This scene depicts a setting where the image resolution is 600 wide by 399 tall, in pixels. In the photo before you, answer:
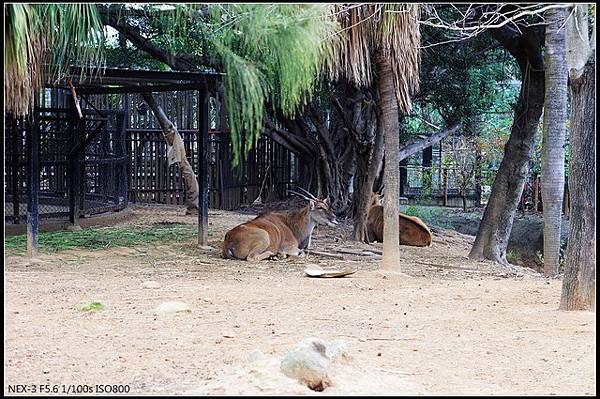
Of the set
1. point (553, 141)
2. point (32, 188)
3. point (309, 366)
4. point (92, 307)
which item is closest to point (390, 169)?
point (553, 141)

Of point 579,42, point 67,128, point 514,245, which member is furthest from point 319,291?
point 514,245

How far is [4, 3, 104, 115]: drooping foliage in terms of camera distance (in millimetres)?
4676

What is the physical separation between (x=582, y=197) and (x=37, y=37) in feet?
15.2

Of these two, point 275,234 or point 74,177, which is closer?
point 275,234

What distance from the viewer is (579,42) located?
7160 mm

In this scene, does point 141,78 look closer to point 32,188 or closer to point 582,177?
point 32,188

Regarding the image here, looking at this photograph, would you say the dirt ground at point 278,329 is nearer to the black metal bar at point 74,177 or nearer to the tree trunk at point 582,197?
the tree trunk at point 582,197

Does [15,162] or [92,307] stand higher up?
[15,162]

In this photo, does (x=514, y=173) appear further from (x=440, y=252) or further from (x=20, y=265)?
(x=20, y=265)

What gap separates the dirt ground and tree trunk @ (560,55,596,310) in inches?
9.3

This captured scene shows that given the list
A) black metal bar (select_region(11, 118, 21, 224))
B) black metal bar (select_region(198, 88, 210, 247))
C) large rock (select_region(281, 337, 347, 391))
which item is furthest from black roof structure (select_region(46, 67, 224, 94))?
large rock (select_region(281, 337, 347, 391))

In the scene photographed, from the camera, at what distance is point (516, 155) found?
41.4 feet

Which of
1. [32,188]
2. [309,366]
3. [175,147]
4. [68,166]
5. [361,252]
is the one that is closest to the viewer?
[309,366]

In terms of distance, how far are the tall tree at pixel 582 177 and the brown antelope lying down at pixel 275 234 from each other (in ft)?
16.4
